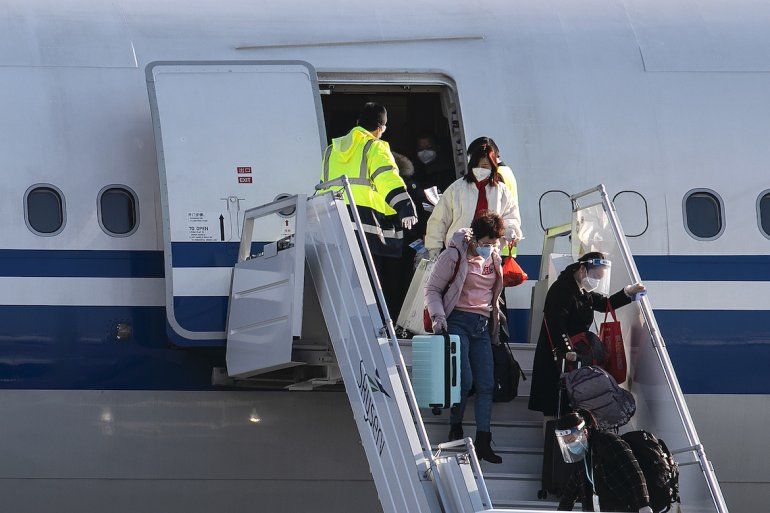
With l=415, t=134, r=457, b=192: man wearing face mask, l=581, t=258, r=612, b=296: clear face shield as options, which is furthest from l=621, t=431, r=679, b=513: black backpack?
l=415, t=134, r=457, b=192: man wearing face mask

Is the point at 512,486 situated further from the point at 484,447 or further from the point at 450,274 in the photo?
the point at 450,274

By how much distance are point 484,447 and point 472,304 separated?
912 millimetres

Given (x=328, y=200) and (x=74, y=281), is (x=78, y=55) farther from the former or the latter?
(x=328, y=200)

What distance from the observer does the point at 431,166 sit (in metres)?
10.7

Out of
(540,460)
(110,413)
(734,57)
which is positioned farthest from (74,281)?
(734,57)

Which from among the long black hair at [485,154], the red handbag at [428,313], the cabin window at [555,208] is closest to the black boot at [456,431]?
the red handbag at [428,313]

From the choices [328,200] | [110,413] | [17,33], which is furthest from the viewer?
[17,33]

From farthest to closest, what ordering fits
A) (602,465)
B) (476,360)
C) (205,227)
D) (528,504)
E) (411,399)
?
(205,227), (476,360), (528,504), (411,399), (602,465)

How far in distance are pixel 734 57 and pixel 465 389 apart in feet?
14.1

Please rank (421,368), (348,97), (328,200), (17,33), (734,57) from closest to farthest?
(421,368) → (328,200) → (17,33) → (734,57) → (348,97)

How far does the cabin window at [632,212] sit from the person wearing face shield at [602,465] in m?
2.96

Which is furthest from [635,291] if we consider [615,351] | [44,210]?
[44,210]

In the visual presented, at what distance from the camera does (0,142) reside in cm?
957

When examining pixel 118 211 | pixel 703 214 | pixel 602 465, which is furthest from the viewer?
pixel 703 214
